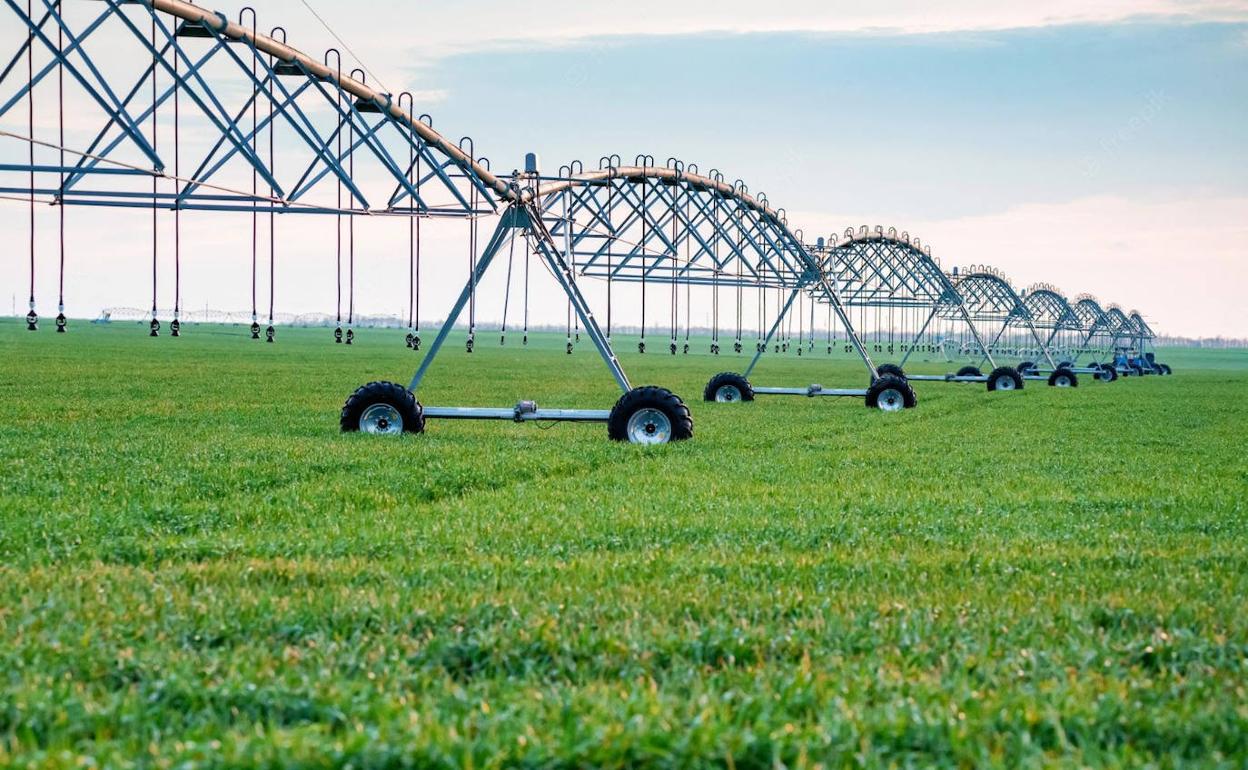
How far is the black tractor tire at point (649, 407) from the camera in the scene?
18.8m

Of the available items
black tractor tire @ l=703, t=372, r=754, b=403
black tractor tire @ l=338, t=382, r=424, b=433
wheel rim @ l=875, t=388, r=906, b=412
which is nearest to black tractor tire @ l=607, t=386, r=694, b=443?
black tractor tire @ l=338, t=382, r=424, b=433

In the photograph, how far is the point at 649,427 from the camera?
19.0 meters

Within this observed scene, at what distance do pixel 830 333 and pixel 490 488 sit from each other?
75.8 feet

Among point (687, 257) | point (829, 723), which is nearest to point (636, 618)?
point (829, 723)

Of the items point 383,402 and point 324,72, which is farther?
point 383,402

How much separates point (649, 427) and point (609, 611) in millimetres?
12113

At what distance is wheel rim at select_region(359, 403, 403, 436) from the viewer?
63.3ft

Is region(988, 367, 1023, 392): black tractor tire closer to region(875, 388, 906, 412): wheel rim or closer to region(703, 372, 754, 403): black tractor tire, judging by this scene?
region(875, 388, 906, 412): wheel rim

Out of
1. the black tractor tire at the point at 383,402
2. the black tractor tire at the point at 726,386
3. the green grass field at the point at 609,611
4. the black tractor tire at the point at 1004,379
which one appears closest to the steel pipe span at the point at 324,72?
the black tractor tire at the point at 383,402

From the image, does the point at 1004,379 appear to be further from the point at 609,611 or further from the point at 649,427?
the point at 609,611

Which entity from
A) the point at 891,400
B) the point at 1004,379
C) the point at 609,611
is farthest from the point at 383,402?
the point at 1004,379

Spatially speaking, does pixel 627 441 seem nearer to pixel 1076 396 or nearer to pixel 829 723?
pixel 829 723

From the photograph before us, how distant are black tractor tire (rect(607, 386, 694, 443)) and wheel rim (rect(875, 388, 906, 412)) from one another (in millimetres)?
12957

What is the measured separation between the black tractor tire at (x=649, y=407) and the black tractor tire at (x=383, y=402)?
268 cm
